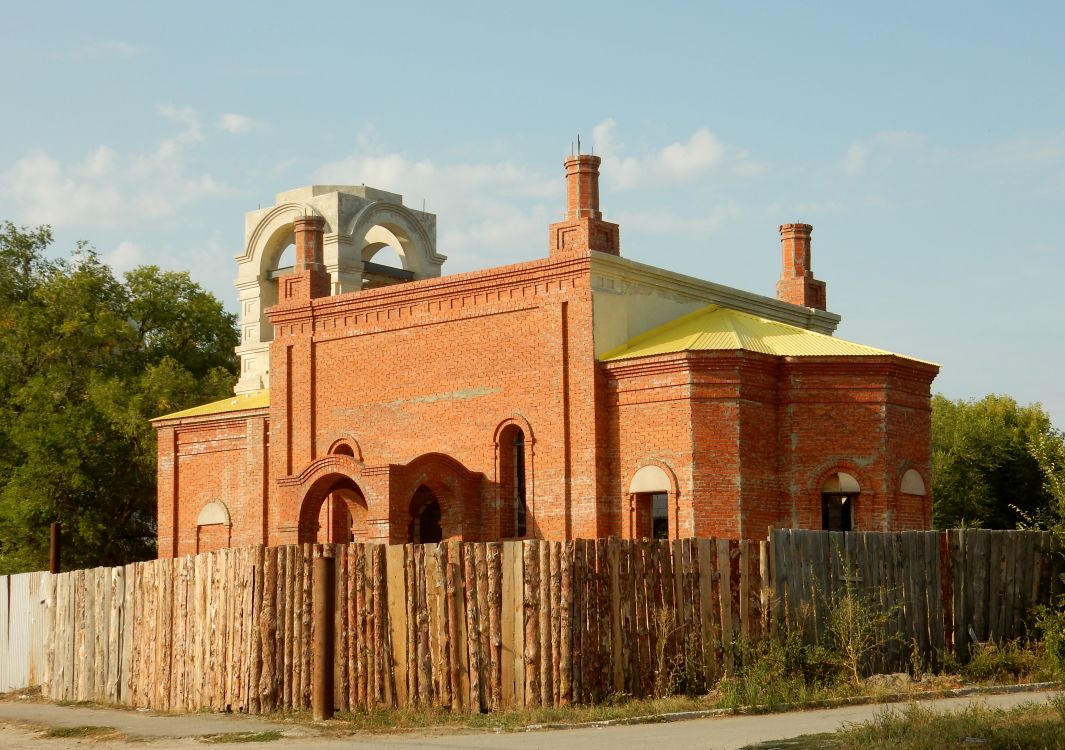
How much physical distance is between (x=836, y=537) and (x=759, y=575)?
3.73 ft

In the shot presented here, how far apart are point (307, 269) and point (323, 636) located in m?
16.2

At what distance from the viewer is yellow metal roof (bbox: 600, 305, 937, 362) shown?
25.3 meters

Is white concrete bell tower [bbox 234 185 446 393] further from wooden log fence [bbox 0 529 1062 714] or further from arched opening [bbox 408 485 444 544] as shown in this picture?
wooden log fence [bbox 0 529 1062 714]

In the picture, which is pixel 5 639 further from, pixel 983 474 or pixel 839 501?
pixel 983 474

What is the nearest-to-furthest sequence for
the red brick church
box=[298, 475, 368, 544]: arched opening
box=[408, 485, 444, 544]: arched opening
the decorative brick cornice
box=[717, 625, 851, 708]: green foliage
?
box=[717, 625, 851, 708]: green foliage
the red brick church
the decorative brick cornice
box=[298, 475, 368, 544]: arched opening
box=[408, 485, 444, 544]: arched opening

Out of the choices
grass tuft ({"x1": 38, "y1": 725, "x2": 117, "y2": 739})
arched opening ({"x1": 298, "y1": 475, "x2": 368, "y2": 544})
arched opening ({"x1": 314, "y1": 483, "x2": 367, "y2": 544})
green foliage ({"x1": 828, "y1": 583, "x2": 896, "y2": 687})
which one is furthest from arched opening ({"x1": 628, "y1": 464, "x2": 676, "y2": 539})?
grass tuft ({"x1": 38, "y1": 725, "x2": 117, "y2": 739})

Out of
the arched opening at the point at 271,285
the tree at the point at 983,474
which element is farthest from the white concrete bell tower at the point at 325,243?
the tree at the point at 983,474

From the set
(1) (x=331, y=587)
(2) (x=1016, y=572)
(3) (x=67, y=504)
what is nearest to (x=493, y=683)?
(1) (x=331, y=587)

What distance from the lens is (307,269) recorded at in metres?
30.1

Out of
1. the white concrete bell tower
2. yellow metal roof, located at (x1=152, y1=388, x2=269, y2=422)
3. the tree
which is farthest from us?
the tree

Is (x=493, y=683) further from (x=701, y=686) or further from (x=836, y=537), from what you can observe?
(x=836, y=537)

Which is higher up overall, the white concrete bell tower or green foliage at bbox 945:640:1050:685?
the white concrete bell tower

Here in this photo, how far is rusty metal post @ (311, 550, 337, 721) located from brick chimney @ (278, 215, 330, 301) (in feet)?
50.2

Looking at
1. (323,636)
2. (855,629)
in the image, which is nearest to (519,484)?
(855,629)
